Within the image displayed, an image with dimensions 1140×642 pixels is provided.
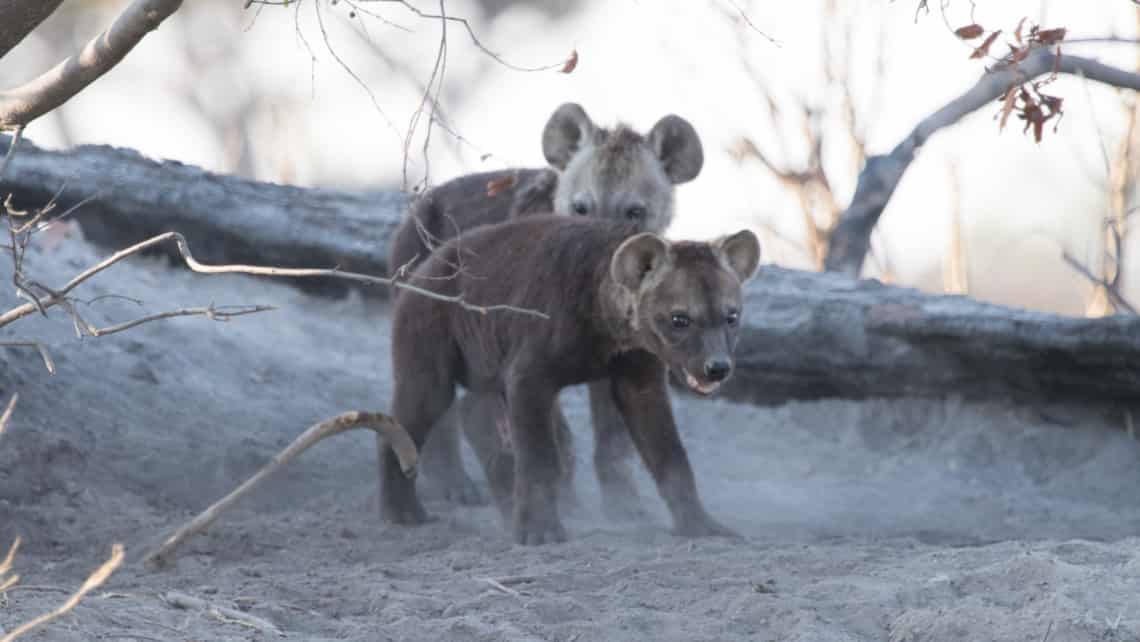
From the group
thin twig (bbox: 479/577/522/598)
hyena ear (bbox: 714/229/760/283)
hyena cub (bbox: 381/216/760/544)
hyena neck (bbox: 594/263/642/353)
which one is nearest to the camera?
thin twig (bbox: 479/577/522/598)

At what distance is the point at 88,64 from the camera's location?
4.14 meters

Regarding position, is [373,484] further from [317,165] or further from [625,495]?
[317,165]

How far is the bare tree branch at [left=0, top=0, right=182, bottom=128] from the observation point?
408 centimetres

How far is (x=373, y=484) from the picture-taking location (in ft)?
24.7

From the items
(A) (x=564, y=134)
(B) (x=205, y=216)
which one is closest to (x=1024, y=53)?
(A) (x=564, y=134)

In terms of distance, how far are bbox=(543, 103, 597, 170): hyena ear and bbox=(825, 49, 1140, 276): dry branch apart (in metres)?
2.12

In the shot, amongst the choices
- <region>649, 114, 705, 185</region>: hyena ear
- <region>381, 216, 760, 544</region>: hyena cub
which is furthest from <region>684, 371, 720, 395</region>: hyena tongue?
<region>649, 114, 705, 185</region>: hyena ear

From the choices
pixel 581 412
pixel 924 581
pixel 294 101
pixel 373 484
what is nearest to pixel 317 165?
pixel 294 101

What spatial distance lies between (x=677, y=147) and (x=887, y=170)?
1.87m

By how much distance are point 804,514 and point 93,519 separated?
3086 millimetres

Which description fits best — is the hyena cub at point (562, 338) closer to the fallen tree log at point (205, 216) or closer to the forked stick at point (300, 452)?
the forked stick at point (300, 452)

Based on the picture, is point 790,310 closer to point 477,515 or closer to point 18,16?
point 477,515

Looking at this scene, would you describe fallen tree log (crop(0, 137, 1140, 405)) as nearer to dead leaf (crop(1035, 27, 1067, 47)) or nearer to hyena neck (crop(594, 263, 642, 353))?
hyena neck (crop(594, 263, 642, 353))

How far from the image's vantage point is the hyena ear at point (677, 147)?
7.72m
